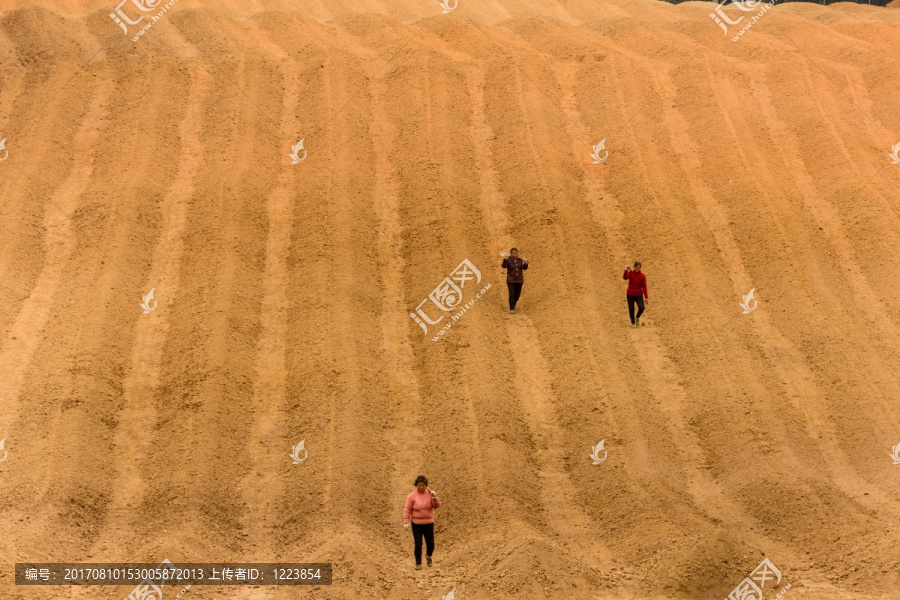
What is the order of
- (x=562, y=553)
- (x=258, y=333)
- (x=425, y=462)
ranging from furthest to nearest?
1. (x=258, y=333)
2. (x=425, y=462)
3. (x=562, y=553)

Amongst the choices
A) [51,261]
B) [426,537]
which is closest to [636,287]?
[426,537]

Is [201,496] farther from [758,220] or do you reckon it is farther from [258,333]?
[758,220]

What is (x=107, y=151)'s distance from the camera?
28.0 m

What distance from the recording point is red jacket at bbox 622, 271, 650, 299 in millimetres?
20812

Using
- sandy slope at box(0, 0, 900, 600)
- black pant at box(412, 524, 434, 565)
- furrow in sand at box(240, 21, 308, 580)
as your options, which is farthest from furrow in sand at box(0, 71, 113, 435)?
black pant at box(412, 524, 434, 565)

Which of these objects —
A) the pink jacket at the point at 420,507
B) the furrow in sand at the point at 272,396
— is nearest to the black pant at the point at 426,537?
the pink jacket at the point at 420,507

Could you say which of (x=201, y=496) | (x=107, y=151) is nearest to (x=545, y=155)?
(x=107, y=151)

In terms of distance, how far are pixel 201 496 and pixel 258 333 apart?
18.7 ft

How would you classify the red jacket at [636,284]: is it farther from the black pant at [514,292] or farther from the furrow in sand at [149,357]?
the furrow in sand at [149,357]

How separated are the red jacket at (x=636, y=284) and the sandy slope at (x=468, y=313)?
1.12 meters

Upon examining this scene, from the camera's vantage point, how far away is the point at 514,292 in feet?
72.3

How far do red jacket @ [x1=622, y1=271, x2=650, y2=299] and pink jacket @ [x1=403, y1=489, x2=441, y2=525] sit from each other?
8.57 metres

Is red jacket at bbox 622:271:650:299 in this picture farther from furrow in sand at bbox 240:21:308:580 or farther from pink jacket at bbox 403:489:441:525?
pink jacket at bbox 403:489:441:525

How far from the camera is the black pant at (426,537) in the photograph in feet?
46.6
